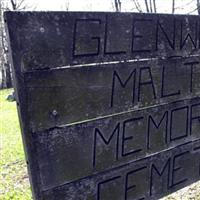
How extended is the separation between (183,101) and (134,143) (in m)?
0.46

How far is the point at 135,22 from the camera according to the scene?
6.17 ft

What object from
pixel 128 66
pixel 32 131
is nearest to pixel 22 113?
pixel 32 131

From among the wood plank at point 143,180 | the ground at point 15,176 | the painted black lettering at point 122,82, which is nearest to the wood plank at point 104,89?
the painted black lettering at point 122,82

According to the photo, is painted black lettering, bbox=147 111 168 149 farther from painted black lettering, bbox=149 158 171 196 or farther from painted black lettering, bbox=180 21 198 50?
painted black lettering, bbox=180 21 198 50

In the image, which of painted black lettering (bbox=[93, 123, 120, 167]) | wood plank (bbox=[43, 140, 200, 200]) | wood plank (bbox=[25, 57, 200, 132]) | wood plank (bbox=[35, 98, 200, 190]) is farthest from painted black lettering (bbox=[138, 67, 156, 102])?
wood plank (bbox=[43, 140, 200, 200])

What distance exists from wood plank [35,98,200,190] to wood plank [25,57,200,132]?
0.05 meters

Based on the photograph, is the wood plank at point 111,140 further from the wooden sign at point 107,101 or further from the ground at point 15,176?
the ground at point 15,176

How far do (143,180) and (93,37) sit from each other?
0.86 metres

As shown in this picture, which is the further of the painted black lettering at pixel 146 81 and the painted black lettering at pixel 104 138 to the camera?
the painted black lettering at pixel 146 81

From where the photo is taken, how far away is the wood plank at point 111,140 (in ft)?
5.31

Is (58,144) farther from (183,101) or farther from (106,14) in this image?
(183,101)

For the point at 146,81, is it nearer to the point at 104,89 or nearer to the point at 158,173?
the point at 104,89

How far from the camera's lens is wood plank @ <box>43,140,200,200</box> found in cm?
176

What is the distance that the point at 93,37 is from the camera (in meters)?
1.71
